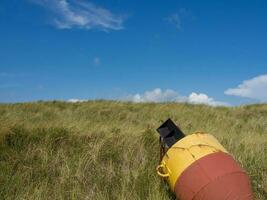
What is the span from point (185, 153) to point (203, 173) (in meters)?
0.32

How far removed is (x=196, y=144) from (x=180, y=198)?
2.01ft

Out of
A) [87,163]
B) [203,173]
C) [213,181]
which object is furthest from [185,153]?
[87,163]

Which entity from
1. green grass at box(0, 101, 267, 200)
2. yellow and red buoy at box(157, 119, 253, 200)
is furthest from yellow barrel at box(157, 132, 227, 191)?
green grass at box(0, 101, 267, 200)

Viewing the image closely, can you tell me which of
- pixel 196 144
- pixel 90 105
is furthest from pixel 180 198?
pixel 90 105

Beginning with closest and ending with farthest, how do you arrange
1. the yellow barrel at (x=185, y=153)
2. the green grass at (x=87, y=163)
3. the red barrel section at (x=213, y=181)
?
the red barrel section at (x=213, y=181)
the yellow barrel at (x=185, y=153)
the green grass at (x=87, y=163)

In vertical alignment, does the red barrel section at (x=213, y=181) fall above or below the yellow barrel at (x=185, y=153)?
below

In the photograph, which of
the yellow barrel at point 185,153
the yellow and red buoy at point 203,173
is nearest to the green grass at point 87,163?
the yellow barrel at point 185,153

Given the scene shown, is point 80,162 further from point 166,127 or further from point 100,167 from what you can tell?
point 166,127

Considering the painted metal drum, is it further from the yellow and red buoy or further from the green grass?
the green grass

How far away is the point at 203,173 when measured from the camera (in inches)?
177

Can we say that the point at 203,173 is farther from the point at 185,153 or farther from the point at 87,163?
the point at 87,163

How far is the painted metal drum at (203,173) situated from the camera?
14.5ft

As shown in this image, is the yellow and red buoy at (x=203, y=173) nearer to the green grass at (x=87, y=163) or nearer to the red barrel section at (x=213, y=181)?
the red barrel section at (x=213, y=181)

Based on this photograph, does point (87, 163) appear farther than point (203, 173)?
Yes
